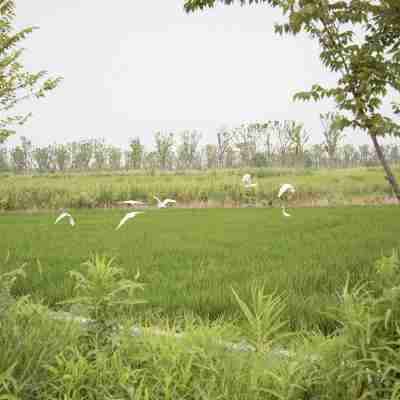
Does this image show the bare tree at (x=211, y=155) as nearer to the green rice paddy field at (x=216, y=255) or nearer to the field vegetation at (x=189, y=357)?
the green rice paddy field at (x=216, y=255)

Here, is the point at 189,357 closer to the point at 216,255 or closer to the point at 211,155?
the point at 216,255

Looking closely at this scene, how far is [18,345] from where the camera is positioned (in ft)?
5.93

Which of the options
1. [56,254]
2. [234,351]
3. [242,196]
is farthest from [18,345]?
[242,196]

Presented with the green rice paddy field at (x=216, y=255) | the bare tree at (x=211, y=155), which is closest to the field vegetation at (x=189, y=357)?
the green rice paddy field at (x=216, y=255)


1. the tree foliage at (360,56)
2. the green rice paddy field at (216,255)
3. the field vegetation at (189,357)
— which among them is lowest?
the green rice paddy field at (216,255)

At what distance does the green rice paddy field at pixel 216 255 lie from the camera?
3854 mm

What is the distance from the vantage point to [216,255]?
6348 millimetres

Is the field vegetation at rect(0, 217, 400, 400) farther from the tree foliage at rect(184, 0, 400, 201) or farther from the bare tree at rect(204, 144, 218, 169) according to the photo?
the bare tree at rect(204, 144, 218, 169)

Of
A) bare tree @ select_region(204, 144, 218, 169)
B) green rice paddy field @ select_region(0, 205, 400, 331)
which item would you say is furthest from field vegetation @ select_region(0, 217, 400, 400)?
bare tree @ select_region(204, 144, 218, 169)

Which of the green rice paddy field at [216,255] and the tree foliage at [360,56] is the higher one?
the tree foliage at [360,56]

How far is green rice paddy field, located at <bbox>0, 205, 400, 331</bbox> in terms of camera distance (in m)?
3.85

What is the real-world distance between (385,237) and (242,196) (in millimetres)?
11544

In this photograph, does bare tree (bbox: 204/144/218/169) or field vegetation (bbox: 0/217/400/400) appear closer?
field vegetation (bbox: 0/217/400/400)

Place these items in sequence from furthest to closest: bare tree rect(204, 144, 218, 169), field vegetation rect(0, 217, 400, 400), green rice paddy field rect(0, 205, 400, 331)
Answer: bare tree rect(204, 144, 218, 169), green rice paddy field rect(0, 205, 400, 331), field vegetation rect(0, 217, 400, 400)
